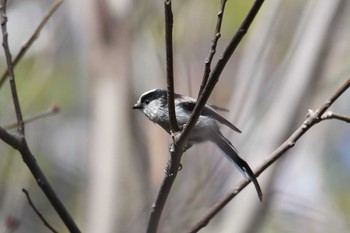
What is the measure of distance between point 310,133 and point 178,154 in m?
3.44

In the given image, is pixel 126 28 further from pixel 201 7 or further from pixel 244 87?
pixel 244 87

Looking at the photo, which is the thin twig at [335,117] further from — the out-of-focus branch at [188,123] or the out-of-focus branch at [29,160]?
the out-of-focus branch at [29,160]

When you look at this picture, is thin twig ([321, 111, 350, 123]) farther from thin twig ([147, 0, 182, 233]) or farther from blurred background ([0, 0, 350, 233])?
blurred background ([0, 0, 350, 233])

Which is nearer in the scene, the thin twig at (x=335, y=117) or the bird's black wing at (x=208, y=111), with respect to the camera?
the thin twig at (x=335, y=117)

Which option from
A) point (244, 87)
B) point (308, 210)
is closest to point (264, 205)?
point (244, 87)

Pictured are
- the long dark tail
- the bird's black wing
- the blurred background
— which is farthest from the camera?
the blurred background

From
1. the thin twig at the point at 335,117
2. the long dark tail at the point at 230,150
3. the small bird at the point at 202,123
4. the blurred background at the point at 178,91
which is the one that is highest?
Answer: the thin twig at the point at 335,117

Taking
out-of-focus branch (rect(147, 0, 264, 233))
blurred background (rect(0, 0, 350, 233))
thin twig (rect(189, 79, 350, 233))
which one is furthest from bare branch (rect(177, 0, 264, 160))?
blurred background (rect(0, 0, 350, 233))

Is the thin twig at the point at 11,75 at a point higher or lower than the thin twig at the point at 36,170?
higher

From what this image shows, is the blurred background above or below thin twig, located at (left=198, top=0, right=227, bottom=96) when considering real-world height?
below

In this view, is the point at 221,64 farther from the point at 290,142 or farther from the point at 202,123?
the point at 202,123

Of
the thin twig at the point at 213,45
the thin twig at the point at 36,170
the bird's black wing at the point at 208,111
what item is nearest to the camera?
the thin twig at the point at 213,45

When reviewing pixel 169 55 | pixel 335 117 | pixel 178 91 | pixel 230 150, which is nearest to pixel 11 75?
pixel 169 55

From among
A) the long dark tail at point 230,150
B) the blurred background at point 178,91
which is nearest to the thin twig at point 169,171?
the long dark tail at point 230,150
